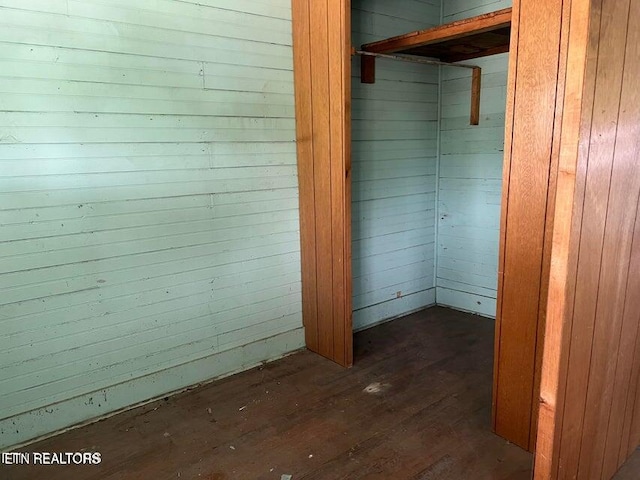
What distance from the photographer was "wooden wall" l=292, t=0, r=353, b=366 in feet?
8.46

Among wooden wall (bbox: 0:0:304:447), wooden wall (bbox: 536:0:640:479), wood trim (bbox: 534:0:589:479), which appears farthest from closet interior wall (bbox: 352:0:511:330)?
wood trim (bbox: 534:0:589:479)

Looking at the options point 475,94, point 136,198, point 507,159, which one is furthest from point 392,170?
point 136,198

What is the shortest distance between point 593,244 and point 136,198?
2.03 m

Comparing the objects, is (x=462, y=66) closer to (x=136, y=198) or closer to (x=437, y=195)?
(x=437, y=195)

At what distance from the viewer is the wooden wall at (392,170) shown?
131 inches

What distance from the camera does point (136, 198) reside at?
2365 mm

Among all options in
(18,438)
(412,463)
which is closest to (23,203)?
(18,438)

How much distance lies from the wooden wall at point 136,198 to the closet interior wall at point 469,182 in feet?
4.86

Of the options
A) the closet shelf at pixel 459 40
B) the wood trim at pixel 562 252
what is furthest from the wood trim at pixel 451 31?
the wood trim at pixel 562 252

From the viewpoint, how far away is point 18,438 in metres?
2.17

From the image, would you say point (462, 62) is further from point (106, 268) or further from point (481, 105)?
point (106, 268)

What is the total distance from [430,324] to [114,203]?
2.43m

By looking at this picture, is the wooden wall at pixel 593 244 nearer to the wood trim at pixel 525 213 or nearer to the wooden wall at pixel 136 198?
the wood trim at pixel 525 213

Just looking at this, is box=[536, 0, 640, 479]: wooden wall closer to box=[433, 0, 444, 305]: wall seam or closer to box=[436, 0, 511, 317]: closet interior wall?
box=[436, 0, 511, 317]: closet interior wall
